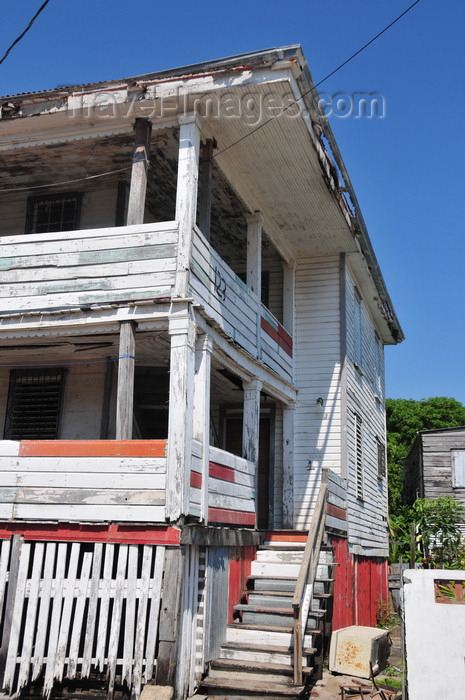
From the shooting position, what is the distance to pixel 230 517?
9.92m

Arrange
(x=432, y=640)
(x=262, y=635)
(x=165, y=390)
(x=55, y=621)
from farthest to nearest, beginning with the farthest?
(x=165, y=390)
(x=262, y=635)
(x=55, y=621)
(x=432, y=640)

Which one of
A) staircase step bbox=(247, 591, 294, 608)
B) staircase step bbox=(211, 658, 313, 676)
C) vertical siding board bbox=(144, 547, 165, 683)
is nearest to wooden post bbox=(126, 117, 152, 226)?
vertical siding board bbox=(144, 547, 165, 683)

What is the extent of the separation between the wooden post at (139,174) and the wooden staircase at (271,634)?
17.2ft

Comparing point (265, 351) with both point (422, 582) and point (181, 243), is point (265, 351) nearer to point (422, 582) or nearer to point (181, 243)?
point (181, 243)

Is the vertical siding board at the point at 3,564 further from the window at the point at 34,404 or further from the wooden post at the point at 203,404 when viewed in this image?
the window at the point at 34,404

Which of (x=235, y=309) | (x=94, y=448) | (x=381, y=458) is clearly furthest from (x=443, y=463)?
(x=94, y=448)

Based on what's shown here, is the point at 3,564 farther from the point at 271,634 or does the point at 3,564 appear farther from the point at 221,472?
the point at 271,634

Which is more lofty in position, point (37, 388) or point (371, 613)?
point (37, 388)

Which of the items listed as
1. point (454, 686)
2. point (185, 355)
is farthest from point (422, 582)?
point (185, 355)

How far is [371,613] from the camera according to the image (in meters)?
15.5

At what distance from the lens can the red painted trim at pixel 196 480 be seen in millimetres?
8441

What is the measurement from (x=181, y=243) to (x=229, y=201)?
149 inches

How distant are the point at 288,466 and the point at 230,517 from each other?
379cm

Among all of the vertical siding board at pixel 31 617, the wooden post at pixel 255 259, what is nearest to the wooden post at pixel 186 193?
the wooden post at pixel 255 259
